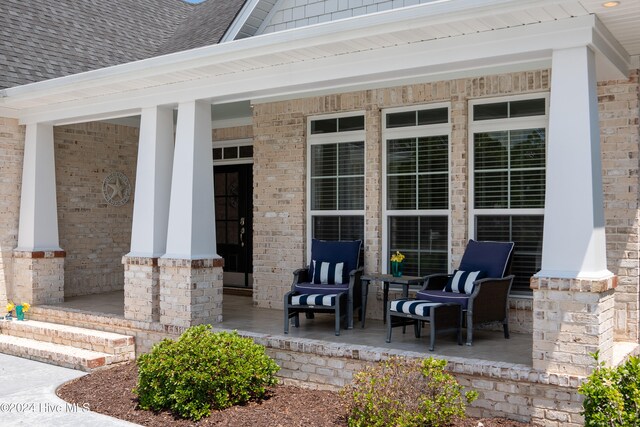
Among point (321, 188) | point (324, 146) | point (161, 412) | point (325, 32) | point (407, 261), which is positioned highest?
point (325, 32)

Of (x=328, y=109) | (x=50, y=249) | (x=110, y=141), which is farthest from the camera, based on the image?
(x=110, y=141)

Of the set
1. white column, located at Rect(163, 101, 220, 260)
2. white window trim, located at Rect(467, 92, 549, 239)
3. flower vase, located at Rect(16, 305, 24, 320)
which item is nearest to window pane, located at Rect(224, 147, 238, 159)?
white column, located at Rect(163, 101, 220, 260)

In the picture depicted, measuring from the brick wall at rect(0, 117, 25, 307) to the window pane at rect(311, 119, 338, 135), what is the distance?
4.63 meters

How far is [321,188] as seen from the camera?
29.1ft

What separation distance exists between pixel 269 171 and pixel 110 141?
3.74m

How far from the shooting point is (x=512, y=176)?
23.9 feet

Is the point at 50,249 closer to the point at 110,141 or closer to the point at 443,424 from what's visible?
the point at 110,141

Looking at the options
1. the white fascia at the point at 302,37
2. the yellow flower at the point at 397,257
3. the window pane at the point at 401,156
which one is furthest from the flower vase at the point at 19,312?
the window pane at the point at 401,156

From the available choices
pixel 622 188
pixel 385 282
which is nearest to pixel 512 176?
pixel 622 188

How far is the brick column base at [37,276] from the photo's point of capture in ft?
32.0

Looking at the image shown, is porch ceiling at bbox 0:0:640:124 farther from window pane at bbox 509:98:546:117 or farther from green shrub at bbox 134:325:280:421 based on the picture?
green shrub at bbox 134:325:280:421

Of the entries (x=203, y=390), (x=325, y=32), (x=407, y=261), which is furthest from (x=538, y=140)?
(x=203, y=390)

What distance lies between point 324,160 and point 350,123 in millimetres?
637

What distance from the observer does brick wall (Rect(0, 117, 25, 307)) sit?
9789 millimetres
